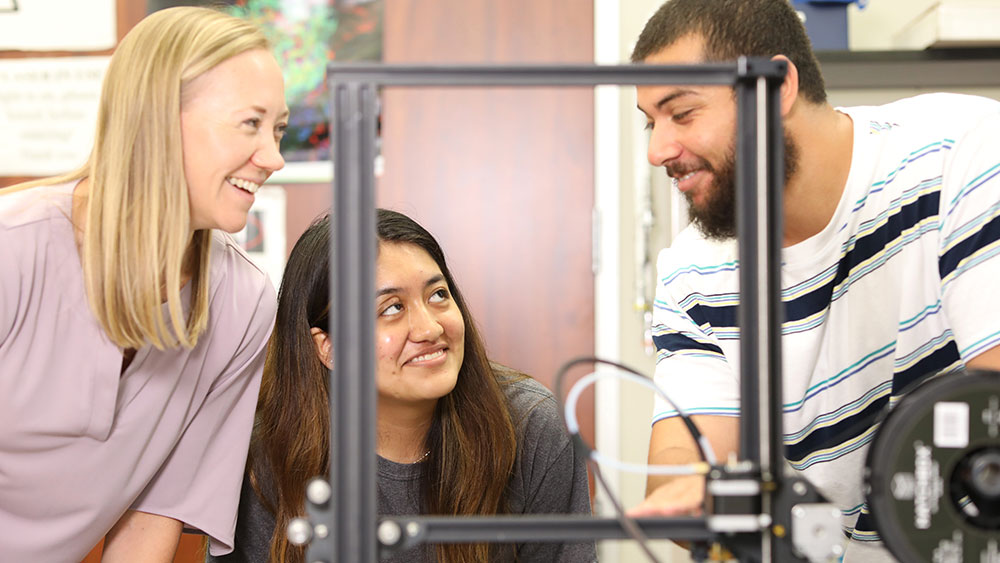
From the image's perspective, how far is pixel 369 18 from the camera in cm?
192

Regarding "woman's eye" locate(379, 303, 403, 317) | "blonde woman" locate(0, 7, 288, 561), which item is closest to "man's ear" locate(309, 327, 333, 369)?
"woman's eye" locate(379, 303, 403, 317)

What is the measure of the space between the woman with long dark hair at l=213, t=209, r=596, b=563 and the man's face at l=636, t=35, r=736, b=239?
17.1 inches

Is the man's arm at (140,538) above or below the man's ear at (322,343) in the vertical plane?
below

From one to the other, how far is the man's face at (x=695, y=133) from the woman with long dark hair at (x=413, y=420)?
0.43 metres

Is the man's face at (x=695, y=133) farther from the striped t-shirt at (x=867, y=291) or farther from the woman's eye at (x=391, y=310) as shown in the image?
the woman's eye at (x=391, y=310)

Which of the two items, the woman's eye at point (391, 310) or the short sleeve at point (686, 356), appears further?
the woman's eye at point (391, 310)

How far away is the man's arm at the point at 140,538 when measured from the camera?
1112mm

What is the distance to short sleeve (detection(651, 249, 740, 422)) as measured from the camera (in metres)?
1.06

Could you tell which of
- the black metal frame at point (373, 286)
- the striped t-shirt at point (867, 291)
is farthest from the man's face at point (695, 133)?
the black metal frame at point (373, 286)

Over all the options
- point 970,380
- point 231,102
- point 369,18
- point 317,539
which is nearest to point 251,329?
point 231,102

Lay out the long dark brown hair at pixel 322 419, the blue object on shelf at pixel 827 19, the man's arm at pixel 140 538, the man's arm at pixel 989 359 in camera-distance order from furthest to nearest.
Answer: the blue object on shelf at pixel 827 19 < the long dark brown hair at pixel 322 419 < the man's arm at pixel 140 538 < the man's arm at pixel 989 359

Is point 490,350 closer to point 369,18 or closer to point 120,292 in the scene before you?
point 369,18

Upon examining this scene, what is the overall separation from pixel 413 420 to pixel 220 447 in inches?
11.7

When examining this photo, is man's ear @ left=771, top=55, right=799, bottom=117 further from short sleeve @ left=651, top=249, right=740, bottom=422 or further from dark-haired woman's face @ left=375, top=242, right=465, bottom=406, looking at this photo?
dark-haired woman's face @ left=375, top=242, right=465, bottom=406
